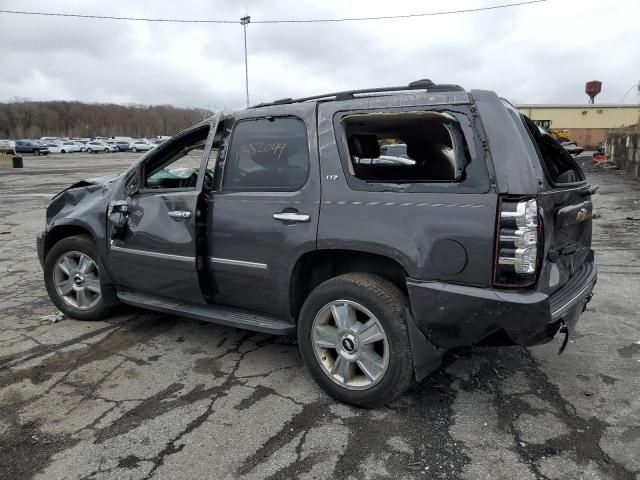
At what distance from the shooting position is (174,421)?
2.93m

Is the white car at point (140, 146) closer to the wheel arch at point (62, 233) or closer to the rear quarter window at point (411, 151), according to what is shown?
the wheel arch at point (62, 233)

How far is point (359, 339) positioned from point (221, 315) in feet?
3.65

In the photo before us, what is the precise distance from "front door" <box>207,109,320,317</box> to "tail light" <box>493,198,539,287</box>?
1.08 metres

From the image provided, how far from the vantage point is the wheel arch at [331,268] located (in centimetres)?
304

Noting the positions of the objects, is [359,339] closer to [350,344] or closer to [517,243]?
[350,344]

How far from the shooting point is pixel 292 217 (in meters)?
3.13

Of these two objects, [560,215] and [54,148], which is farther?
[54,148]

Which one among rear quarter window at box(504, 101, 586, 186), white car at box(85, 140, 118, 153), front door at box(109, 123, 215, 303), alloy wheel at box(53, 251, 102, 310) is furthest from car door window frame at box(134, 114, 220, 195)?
white car at box(85, 140, 118, 153)

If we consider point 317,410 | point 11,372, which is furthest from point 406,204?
point 11,372

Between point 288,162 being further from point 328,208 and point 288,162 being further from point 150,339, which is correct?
point 150,339

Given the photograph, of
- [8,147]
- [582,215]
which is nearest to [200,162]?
[582,215]

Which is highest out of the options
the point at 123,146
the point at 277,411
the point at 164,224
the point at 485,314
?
the point at 123,146

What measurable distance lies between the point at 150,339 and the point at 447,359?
240 centimetres

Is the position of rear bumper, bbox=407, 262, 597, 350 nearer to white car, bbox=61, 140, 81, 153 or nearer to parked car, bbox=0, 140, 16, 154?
parked car, bbox=0, 140, 16, 154
